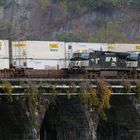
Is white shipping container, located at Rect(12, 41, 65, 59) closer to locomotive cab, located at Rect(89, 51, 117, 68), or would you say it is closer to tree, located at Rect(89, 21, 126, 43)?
locomotive cab, located at Rect(89, 51, 117, 68)

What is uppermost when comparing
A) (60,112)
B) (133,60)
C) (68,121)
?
(133,60)

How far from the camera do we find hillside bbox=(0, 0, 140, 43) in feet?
549

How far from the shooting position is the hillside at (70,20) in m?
167

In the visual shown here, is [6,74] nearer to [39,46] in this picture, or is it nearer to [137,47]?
[39,46]

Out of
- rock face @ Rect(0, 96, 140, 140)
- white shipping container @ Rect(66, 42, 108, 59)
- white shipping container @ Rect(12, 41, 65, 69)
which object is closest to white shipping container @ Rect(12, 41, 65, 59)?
white shipping container @ Rect(12, 41, 65, 69)

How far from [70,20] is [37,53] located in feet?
419

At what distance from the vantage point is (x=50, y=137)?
5359cm

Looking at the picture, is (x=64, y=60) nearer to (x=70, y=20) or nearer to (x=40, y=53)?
(x=40, y=53)

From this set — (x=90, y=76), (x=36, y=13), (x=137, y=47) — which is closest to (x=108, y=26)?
(x=36, y=13)


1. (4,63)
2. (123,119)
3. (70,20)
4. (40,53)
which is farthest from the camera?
(70,20)

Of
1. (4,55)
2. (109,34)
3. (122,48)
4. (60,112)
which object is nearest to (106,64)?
(122,48)

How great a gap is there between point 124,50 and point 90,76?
989 centimetres

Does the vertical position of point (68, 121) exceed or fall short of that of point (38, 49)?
it falls short

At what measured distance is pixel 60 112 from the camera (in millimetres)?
51719
